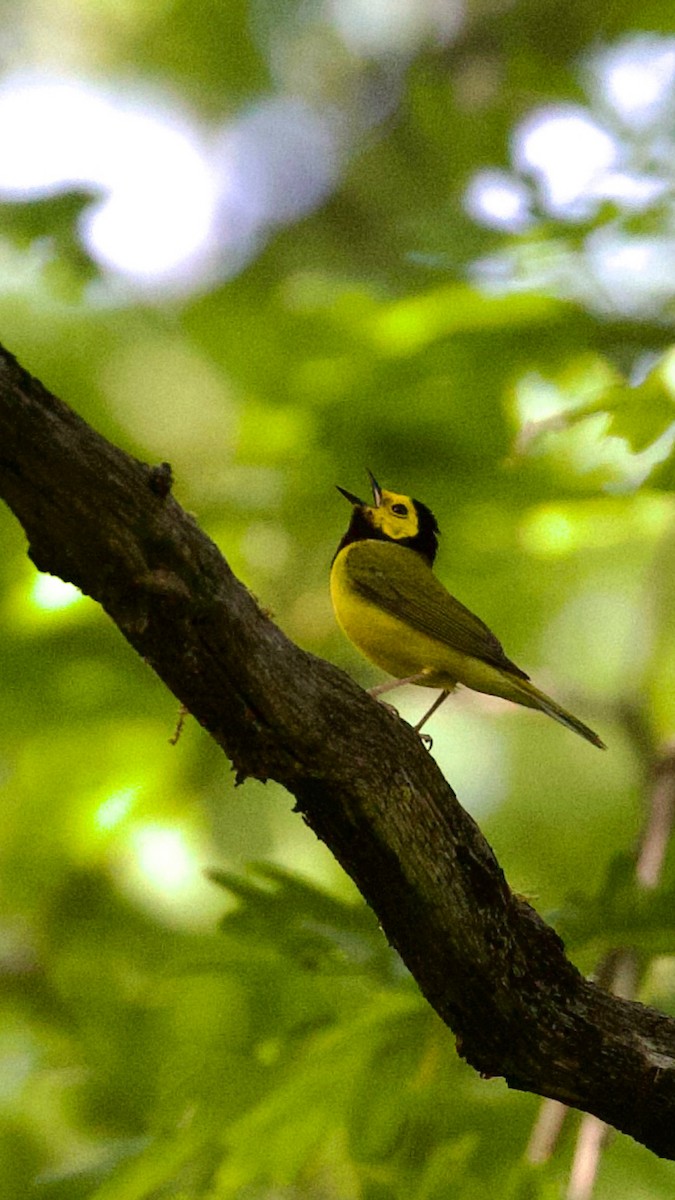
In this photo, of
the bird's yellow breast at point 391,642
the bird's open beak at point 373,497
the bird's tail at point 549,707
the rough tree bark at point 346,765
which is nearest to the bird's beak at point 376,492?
the bird's open beak at point 373,497

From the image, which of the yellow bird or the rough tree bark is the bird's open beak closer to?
the yellow bird

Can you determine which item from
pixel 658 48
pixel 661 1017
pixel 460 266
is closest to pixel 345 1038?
pixel 661 1017

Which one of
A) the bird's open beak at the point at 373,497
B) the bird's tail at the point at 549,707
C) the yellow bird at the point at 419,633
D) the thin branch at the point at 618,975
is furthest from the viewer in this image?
the bird's open beak at the point at 373,497

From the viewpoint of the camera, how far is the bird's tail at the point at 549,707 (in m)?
4.21

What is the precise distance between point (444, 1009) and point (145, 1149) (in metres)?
1.90

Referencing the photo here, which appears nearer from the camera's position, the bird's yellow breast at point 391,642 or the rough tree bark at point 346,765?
the rough tree bark at point 346,765

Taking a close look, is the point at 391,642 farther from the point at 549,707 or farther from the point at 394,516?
the point at 394,516

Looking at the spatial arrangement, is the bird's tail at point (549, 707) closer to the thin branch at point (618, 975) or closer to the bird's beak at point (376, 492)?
the thin branch at point (618, 975)

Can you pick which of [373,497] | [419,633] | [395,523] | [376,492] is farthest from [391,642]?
[373,497]

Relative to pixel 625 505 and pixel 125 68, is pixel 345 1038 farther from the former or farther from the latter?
pixel 125 68

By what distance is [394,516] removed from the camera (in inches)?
219

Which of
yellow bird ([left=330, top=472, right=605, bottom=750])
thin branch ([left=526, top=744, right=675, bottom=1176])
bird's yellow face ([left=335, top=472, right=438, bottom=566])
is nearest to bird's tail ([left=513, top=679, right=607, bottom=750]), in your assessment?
yellow bird ([left=330, top=472, right=605, bottom=750])

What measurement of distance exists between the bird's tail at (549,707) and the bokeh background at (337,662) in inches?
17.3

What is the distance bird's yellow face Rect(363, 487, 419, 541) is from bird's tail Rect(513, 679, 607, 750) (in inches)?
48.1
